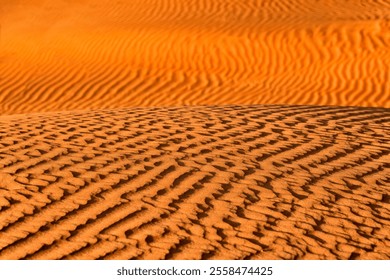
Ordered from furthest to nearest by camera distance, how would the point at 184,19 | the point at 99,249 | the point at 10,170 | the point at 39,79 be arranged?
the point at 184,19
the point at 39,79
the point at 10,170
the point at 99,249

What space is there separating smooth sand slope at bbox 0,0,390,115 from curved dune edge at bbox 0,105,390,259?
5954 mm

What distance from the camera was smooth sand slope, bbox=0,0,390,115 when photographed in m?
12.9

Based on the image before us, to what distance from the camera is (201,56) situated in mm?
14625

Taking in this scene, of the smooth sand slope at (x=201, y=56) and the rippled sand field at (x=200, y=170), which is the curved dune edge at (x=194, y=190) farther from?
the smooth sand slope at (x=201, y=56)

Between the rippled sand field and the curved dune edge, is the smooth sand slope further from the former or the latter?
the curved dune edge

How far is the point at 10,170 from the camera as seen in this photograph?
510 centimetres

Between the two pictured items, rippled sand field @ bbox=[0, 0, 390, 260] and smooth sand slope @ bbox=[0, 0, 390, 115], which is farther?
smooth sand slope @ bbox=[0, 0, 390, 115]

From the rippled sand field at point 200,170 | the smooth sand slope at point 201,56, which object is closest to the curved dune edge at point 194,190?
the rippled sand field at point 200,170

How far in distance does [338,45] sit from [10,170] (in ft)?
34.9

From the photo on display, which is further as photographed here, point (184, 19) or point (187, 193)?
point (184, 19)

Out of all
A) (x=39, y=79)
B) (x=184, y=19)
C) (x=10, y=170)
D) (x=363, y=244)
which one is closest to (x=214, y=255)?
(x=363, y=244)

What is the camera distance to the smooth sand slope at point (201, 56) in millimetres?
12891

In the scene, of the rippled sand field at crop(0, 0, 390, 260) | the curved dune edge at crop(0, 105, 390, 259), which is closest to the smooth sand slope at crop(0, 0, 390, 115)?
the rippled sand field at crop(0, 0, 390, 260)
